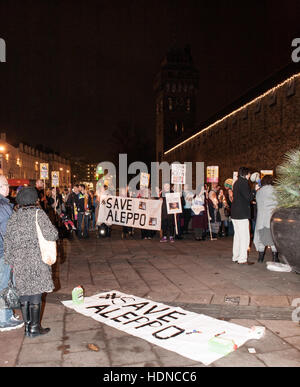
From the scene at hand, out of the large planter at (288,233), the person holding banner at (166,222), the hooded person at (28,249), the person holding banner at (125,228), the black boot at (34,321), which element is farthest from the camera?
the person holding banner at (125,228)

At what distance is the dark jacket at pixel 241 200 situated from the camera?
24.8 feet

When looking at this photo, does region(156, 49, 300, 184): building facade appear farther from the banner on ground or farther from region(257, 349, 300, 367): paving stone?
region(257, 349, 300, 367): paving stone

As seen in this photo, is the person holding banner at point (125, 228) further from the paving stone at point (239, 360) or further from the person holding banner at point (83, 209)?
the paving stone at point (239, 360)

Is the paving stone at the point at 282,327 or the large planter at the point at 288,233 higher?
the large planter at the point at 288,233

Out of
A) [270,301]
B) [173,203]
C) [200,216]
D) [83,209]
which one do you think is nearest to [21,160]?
[83,209]

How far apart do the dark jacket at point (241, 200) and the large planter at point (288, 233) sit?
3368mm

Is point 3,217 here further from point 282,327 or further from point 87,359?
point 282,327

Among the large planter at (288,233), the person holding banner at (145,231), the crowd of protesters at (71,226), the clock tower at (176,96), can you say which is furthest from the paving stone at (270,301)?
the clock tower at (176,96)

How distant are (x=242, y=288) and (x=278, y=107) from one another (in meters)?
13.4

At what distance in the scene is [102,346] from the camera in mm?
3943

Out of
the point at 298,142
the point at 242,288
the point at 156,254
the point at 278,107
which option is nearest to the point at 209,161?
the point at 278,107

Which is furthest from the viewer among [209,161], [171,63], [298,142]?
[171,63]

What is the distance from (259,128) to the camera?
19.2 meters

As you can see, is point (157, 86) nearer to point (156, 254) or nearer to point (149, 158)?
point (149, 158)
